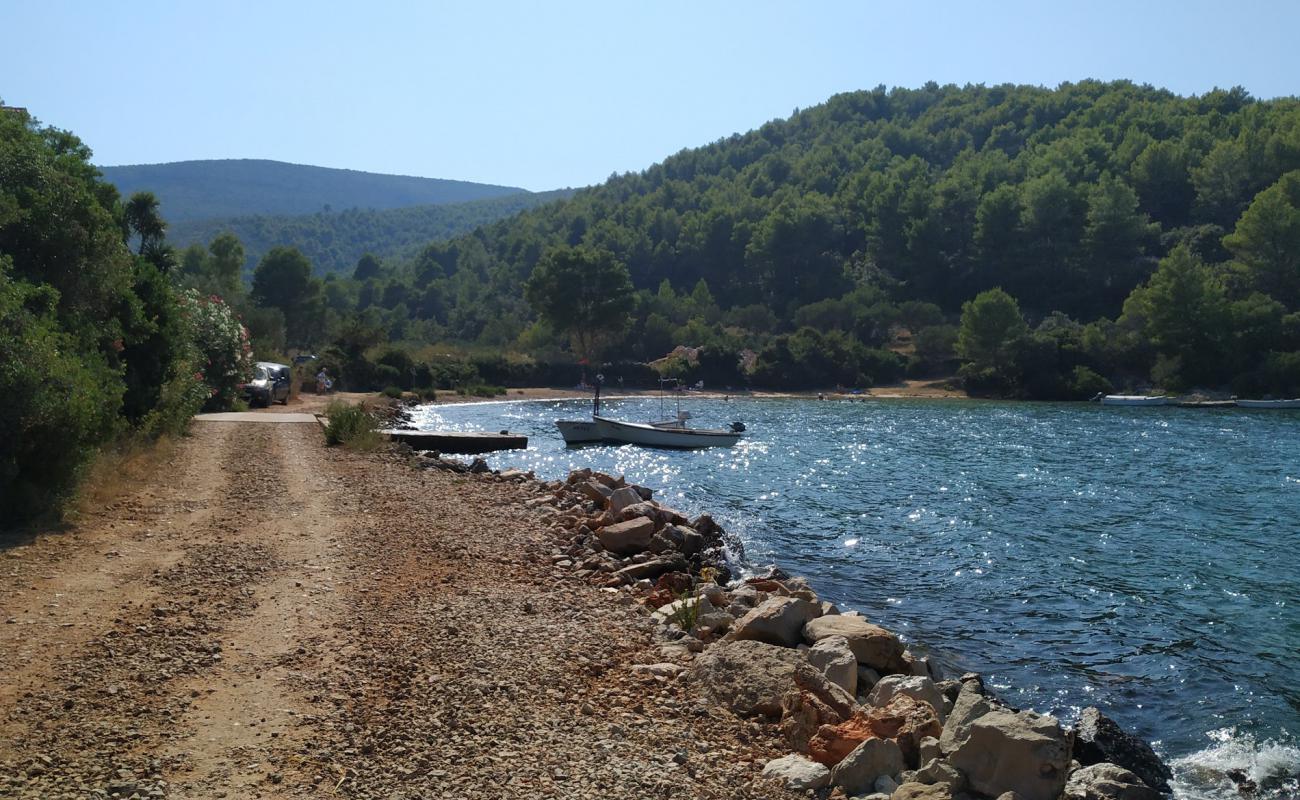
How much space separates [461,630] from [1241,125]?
377 feet

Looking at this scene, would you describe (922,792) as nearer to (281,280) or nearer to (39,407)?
(39,407)

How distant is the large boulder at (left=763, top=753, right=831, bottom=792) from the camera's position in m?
7.12

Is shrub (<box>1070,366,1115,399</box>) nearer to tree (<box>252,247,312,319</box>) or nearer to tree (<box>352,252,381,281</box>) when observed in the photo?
tree (<box>252,247,312,319</box>)

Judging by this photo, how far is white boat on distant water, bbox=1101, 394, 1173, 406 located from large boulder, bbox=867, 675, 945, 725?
2492 inches

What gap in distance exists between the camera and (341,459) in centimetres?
2333

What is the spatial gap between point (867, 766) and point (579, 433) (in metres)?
33.8

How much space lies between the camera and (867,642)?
1046cm

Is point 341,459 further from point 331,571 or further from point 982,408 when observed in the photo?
point 982,408

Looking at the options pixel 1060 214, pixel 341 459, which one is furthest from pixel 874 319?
pixel 341 459

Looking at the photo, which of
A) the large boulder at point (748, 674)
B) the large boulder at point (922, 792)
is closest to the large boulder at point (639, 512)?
the large boulder at point (748, 674)

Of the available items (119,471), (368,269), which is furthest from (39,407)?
(368,269)

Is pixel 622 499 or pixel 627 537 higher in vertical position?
pixel 622 499

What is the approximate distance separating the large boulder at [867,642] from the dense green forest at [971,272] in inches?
2295

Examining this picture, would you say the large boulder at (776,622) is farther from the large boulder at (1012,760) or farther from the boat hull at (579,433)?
the boat hull at (579,433)
